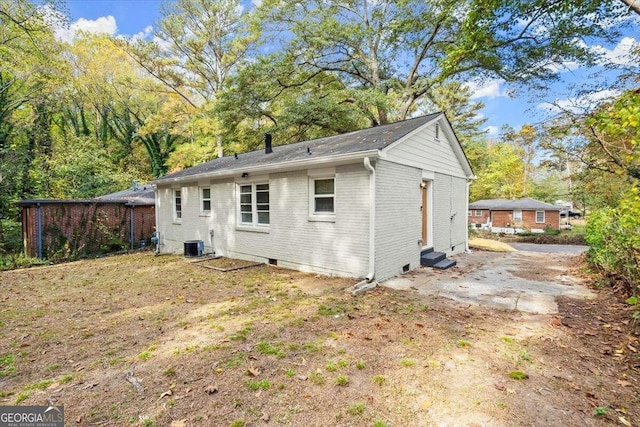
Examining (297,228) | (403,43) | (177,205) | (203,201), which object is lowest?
(297,228)

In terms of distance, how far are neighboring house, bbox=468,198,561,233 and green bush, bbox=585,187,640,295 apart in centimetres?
2495

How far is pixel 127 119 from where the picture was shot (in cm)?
2594

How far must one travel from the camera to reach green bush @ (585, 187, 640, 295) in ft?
13.4

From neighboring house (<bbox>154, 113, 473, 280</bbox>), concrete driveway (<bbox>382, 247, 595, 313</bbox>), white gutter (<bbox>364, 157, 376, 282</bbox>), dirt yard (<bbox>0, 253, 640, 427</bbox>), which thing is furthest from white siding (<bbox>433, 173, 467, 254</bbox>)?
dirt yard (<bbox>0, 253, 640, 427</bbox>)

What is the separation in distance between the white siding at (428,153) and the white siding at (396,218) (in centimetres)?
24

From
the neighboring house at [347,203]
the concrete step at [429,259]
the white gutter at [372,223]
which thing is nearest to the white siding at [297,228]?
the neighboring house at [347,203]

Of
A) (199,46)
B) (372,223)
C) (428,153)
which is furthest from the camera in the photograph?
(199,46)

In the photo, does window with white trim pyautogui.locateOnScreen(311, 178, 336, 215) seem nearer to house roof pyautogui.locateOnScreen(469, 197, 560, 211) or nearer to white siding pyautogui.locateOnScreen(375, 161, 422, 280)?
white siding pyautogui.locateOnScreen(375, 161, 422, 280)

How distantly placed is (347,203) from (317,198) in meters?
1.02

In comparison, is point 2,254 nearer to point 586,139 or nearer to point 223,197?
point 223,197

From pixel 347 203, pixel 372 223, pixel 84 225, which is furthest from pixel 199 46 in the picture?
pixel 372 223

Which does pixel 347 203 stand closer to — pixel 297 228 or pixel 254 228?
pixel 297 228

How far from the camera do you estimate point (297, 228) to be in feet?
26.3

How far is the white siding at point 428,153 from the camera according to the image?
7.41 m
